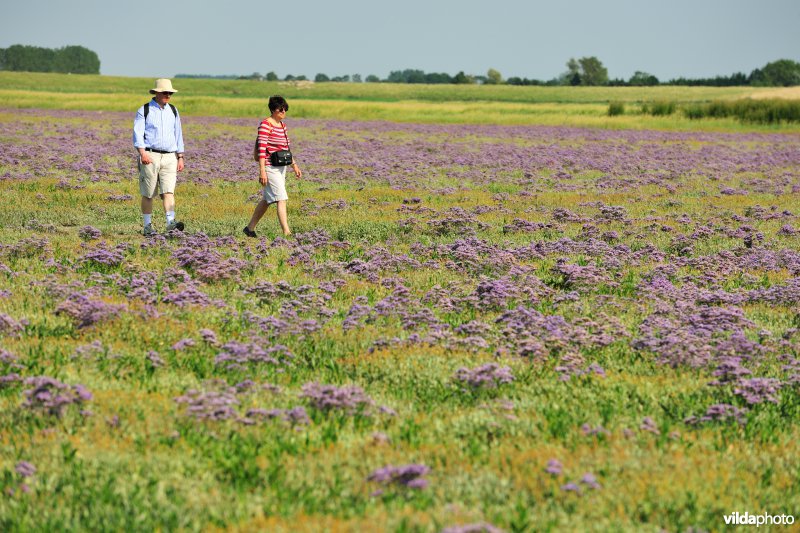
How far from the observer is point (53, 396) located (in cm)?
620

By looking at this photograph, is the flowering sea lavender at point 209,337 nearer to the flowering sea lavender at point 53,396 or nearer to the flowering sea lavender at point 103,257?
the flowering sea lavender at point 53,396

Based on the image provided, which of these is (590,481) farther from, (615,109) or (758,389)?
(615,109)

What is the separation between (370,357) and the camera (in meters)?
7.93

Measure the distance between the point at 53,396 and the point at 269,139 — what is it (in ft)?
28.5

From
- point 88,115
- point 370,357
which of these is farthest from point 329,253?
point 88,115

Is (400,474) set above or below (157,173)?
below

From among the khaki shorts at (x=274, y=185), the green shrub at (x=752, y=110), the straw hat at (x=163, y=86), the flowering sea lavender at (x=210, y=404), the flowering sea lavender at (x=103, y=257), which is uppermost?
the green shrub at (x=752, y=110)

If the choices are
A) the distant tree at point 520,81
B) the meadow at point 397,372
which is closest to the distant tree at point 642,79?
the distant tree at point 520,81

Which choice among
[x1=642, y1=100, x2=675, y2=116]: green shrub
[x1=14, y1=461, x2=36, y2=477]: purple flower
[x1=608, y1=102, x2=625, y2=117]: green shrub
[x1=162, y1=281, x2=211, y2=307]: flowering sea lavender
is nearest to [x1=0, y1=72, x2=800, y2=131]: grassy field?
[x1=608, y1=102, x2=625, y2=117]: green shrub

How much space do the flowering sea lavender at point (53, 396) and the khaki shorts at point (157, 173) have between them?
8.23m

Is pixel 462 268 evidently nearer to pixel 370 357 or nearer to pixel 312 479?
pixel 370 357

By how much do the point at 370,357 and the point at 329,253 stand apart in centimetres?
568

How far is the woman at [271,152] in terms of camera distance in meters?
14.0

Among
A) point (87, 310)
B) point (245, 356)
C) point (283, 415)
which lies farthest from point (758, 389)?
point (87, 310)
